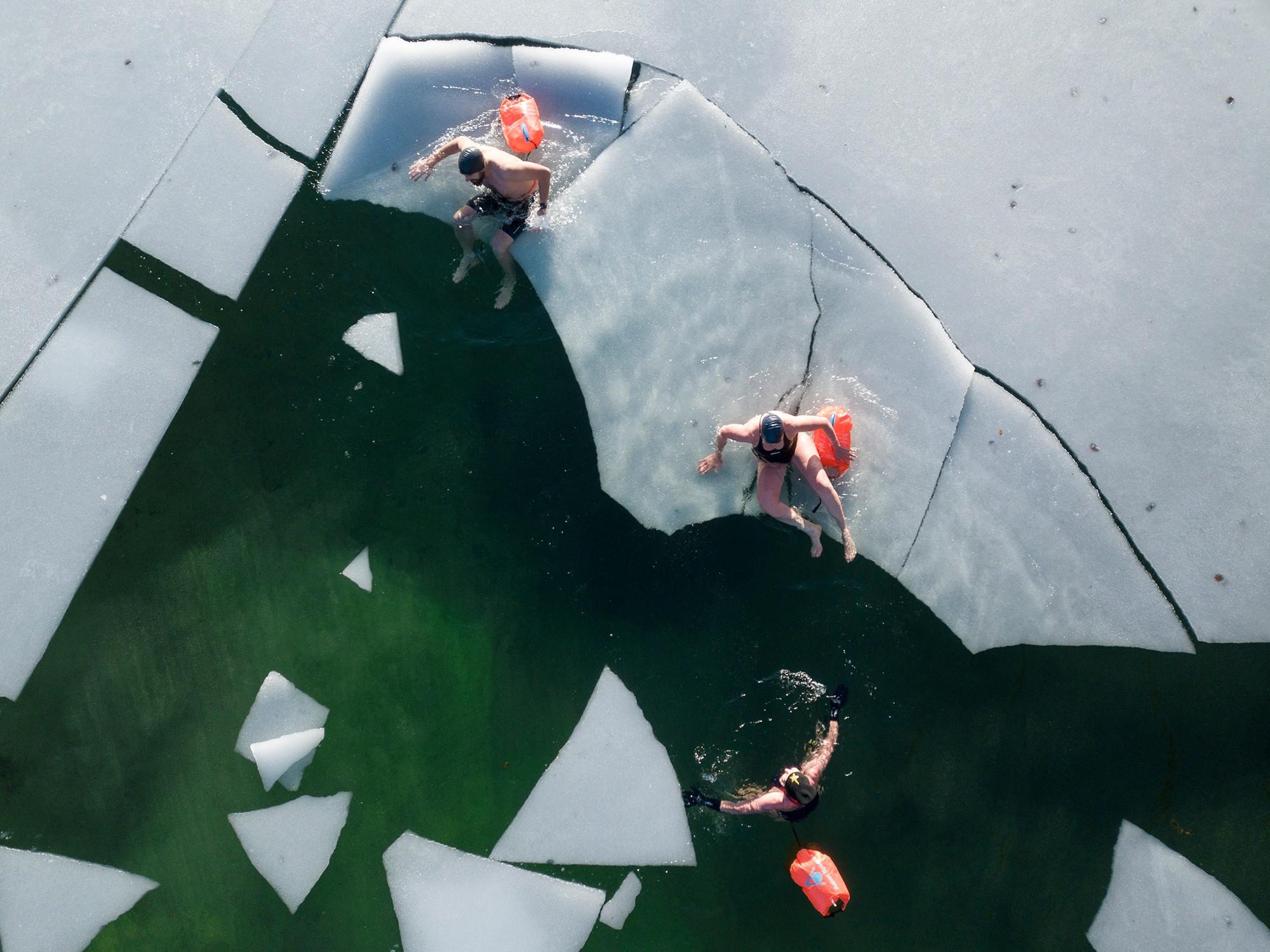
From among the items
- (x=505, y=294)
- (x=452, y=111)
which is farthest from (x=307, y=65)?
(x=505, y=294)

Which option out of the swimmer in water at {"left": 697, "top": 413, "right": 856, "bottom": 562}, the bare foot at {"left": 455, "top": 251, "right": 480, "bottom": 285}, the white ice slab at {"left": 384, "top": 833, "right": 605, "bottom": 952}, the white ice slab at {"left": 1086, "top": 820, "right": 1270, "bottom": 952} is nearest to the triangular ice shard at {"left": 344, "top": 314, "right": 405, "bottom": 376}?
the bare foot at {"left": 455, "top": 251, "right": 480, "bottom": 285}

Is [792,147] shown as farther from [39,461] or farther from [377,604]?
[39,461]

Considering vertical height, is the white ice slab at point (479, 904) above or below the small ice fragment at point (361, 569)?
below

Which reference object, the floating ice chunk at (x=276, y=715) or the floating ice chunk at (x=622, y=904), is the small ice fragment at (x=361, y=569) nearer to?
the floating ice chunk at (x=276, y=715)

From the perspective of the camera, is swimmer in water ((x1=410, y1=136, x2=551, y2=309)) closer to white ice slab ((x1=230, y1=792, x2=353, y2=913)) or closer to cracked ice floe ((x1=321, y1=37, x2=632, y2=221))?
cracked ice floe ((x1=321, y1=37, x2=632, y2=221))

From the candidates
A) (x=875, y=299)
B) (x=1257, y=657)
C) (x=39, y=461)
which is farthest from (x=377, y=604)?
(x=1257, y=657)

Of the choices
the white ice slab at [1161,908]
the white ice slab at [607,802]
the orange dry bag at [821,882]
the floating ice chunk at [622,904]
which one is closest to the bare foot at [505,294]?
the white ice slab at [607,802]
